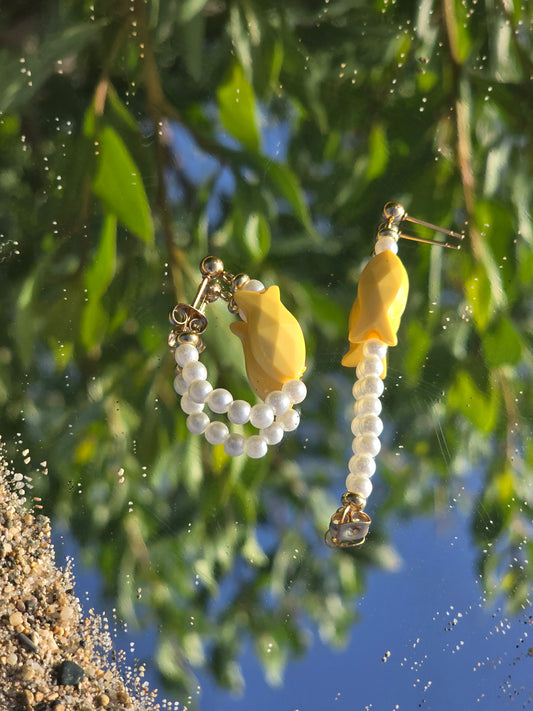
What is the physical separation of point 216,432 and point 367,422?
0.14 metres

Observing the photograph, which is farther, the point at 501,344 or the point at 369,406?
the point at 501,344

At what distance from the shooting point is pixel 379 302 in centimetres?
68

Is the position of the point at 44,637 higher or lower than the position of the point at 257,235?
lower

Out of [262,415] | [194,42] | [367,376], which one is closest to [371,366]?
[367,376]

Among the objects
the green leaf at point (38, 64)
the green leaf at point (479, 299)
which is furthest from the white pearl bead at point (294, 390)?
the green leaf at point (38, 64)

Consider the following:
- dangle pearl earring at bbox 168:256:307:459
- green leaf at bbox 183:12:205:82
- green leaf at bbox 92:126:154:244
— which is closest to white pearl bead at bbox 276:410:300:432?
dangle pearl earring at bbox 168:256:307:459

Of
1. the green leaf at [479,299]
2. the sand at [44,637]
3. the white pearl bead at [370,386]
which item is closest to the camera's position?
the sand at [44,637]

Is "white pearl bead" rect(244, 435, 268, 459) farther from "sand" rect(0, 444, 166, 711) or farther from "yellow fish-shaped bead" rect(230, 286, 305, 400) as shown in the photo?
"sand" rect(0, 444, 166, 711)

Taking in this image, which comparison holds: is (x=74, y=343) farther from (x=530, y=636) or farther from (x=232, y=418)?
(x=530, y=636)

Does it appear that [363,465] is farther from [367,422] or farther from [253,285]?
[253,285]

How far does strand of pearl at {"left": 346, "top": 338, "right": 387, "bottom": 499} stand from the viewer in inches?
26.4

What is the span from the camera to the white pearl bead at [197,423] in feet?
2.19

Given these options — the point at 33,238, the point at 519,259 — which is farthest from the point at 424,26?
the point at 33,238

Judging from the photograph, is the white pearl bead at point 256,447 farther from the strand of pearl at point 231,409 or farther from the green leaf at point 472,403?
the green leaf at point 472,403
